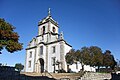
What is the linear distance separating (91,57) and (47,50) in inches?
433

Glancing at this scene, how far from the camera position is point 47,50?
1465 inches

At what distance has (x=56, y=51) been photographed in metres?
35.5

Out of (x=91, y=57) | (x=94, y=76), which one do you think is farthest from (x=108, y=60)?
(x=94, y=76)

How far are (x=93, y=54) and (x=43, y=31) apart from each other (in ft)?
49.2

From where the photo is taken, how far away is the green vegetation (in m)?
30.4

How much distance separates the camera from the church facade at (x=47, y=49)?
34.6 metres

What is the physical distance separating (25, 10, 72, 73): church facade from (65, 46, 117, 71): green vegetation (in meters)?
2.13

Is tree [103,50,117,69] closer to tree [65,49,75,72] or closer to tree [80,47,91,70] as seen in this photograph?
tree [80,47,91,70]

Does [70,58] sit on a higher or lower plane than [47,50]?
lower

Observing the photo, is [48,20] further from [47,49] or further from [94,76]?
[94,76]

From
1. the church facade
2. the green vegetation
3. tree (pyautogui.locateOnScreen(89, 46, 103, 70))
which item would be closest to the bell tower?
the church facade

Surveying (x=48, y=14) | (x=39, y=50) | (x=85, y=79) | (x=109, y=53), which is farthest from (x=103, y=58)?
(x=48, y=14)

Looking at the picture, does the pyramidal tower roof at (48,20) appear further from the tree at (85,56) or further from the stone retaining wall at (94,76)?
the stone retaining wall at (94,76)

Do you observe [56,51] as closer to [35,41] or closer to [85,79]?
[35,41]
